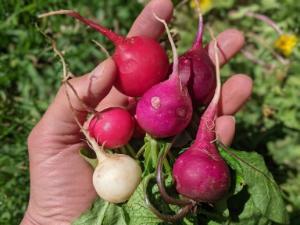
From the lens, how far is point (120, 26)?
329cm

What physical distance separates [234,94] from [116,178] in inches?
29.9

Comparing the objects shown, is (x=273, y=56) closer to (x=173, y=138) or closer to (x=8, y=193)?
(x=173, y=138)

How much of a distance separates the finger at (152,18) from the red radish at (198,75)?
291mm

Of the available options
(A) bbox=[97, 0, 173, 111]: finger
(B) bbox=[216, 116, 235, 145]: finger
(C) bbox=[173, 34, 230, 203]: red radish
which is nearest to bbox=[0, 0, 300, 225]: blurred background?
(A) bbox=[97, 0, 173, 111]: finger

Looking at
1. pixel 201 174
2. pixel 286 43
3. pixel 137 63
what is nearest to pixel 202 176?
pixel 201 174

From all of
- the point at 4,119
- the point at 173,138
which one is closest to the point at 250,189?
the point at 173,138

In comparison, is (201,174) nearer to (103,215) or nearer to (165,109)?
(165,109)

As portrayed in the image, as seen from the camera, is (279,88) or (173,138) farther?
(279,88)

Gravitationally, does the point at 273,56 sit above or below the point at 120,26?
below

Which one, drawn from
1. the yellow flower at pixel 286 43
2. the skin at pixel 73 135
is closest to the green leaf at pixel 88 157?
the skin at pixel 73 135

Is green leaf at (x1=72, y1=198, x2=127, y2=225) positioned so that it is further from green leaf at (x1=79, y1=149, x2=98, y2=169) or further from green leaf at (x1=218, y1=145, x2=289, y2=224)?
green leaf at (x1=218, y1=145, x2=289, y2=224)

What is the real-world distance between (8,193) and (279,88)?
163cm

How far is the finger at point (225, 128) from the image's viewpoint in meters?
2.34

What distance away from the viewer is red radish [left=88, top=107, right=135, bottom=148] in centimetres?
199
